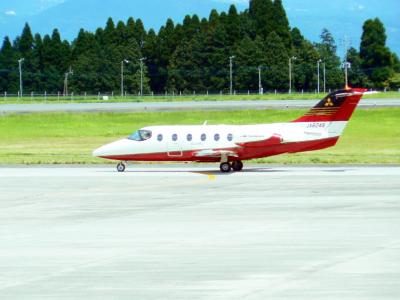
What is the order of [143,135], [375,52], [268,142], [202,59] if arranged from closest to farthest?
[268,142], [143,135], [202,59], [375,52]

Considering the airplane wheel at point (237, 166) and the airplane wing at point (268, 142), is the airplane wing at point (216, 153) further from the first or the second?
the airplane wheel at point (237, 166)

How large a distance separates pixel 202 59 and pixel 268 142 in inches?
4179

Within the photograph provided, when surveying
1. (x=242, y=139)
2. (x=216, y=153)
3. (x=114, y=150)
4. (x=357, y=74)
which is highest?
(x=357, y=74)

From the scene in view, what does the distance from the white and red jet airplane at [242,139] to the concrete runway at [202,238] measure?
145 inches

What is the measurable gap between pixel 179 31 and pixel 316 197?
124149 mm

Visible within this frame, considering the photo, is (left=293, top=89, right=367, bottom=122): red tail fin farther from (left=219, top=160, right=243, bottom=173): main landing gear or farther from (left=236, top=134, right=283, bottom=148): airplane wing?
(left=219, top=160, right=243, bottom=173): main landing gear

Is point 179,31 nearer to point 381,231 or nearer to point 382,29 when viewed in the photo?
point 382,29

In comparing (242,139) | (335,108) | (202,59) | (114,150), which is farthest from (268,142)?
(202,59)

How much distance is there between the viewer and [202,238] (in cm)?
2441

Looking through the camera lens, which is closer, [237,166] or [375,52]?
[237,166]

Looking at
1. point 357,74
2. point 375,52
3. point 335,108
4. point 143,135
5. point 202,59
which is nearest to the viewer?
point 335,108

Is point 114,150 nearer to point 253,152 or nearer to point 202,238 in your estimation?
point 253,152

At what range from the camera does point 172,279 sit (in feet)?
62.2

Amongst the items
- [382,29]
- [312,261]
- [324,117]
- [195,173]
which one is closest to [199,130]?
[195,173]
